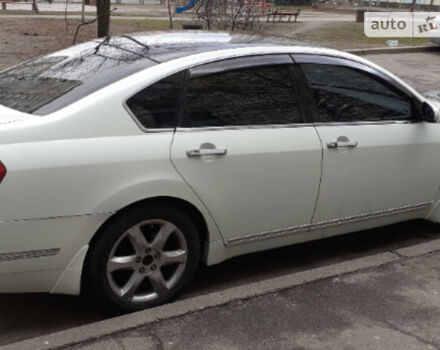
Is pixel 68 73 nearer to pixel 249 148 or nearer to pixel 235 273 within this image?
pixel 249 148

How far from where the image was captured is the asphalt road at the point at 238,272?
361 cm

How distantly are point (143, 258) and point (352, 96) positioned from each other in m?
1.85

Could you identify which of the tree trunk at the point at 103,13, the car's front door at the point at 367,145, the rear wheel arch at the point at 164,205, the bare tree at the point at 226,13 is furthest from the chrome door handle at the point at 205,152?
the bare tree at the point at 226,13

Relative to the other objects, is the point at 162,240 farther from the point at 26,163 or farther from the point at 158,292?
the point at 26,163

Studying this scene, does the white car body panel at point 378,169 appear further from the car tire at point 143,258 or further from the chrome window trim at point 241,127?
the car tire at point 143,258

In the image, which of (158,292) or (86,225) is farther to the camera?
(158,292)

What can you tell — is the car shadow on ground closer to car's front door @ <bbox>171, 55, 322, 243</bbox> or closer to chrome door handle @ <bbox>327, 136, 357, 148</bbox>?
car's front door @ <bbox>171, 55, 322, 243</bbox>

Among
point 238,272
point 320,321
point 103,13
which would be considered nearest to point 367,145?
point 238,272

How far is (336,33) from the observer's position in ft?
70.3

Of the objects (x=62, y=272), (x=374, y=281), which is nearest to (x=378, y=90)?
(x=374, y=281)

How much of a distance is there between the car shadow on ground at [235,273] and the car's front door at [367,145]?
52cm

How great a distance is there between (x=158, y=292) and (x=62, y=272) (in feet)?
1.95

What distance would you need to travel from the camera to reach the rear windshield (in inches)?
135

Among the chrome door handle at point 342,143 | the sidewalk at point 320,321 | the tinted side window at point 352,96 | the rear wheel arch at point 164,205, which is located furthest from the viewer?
the tinted side window at point 352,96
